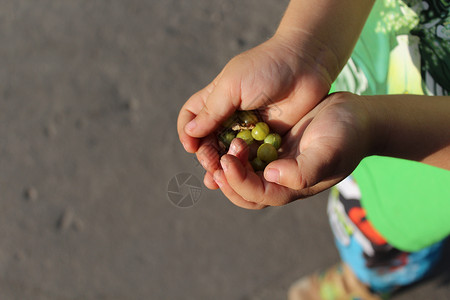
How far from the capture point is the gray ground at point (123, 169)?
2.56 metres

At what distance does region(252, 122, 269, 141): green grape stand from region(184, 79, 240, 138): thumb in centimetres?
12

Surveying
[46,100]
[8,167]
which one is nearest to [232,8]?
[46,100]

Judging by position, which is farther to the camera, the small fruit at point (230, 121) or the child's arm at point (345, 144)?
the small fruit at point (230, 121)

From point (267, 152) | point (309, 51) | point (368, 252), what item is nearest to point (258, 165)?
point (267, 152)

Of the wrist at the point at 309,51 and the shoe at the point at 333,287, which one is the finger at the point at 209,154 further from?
the shoe at the point at 333,287

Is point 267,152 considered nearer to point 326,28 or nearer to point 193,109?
point 193,109

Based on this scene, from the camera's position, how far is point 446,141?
1347 mm

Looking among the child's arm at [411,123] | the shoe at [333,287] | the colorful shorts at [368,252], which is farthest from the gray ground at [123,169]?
the child's arm at [411,123]

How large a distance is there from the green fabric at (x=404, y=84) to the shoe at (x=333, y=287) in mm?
621

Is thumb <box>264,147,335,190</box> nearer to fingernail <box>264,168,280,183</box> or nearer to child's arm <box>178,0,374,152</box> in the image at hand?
fingernail <box>264,168,280,183</box>

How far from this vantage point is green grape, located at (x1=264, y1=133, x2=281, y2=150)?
151 cm

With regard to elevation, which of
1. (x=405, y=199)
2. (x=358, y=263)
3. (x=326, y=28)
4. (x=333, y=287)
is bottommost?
(x=333, y=287)

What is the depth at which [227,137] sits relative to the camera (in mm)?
1607

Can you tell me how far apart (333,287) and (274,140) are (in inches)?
55.2
